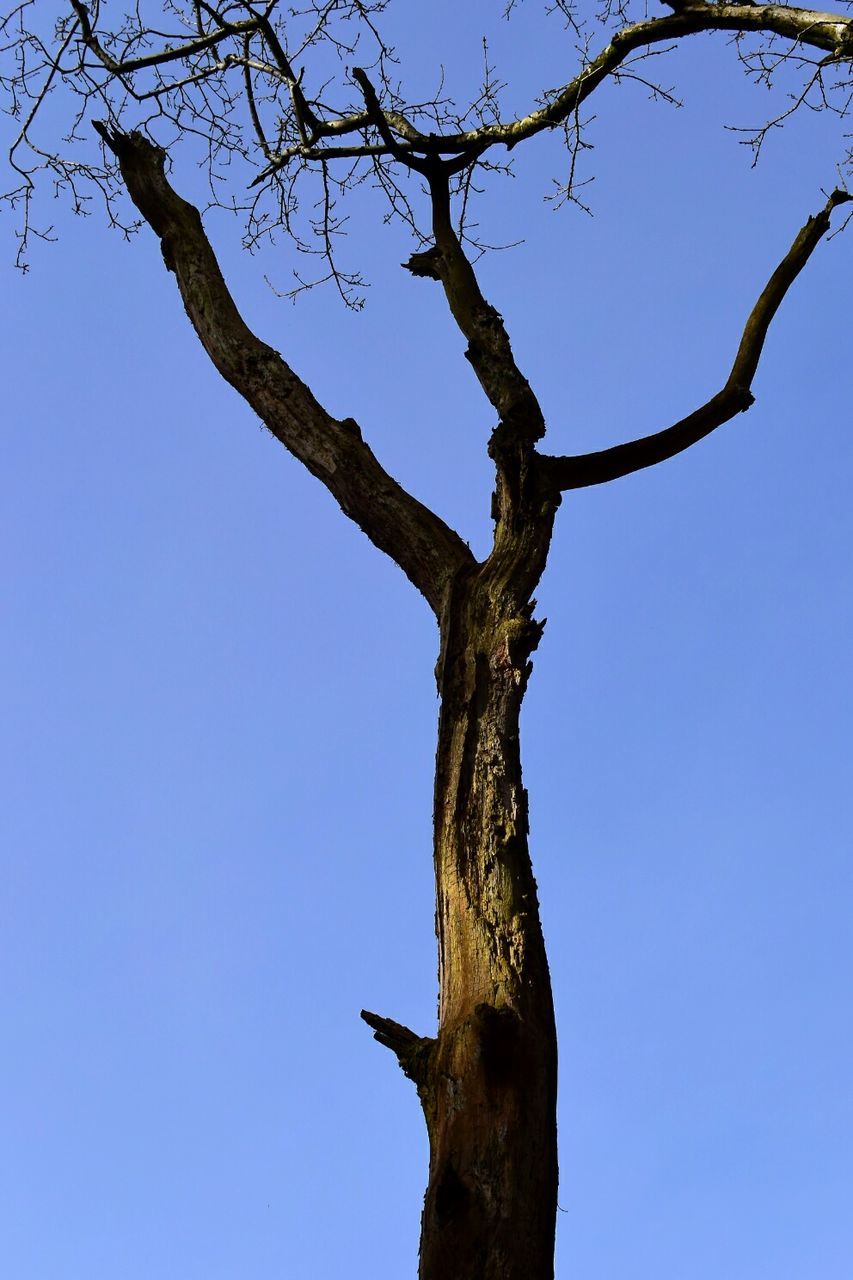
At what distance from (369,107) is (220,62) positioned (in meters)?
1.31

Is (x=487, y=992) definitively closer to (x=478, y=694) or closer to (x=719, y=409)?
(x=478, y=694)

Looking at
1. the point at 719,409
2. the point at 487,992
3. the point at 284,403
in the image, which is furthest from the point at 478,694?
the point at 719,409

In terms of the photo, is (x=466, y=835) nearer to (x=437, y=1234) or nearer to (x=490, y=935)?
(x=490, y=935)

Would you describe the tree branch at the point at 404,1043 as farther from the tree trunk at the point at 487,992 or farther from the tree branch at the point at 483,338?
the tree branch at the point at 483,338

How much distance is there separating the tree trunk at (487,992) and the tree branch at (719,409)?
67 centimetres

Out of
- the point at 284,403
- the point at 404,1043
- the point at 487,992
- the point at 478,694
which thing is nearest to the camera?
the point at 487,992

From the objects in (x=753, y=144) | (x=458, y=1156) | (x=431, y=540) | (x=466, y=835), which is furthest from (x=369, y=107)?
(x=458, y=1156)

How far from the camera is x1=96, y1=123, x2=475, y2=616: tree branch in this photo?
360 cm

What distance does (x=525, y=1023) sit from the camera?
239 cm

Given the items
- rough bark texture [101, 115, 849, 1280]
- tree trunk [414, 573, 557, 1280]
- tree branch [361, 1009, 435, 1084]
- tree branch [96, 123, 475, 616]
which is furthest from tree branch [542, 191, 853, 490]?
tree branch [361, 1009, 435, 1084]

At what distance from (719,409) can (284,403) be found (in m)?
1.62

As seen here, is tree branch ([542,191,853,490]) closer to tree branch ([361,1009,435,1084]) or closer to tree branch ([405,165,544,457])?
tree branch ([405,165,544,457])

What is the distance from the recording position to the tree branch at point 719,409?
3.74 meters

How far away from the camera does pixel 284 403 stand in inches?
153
